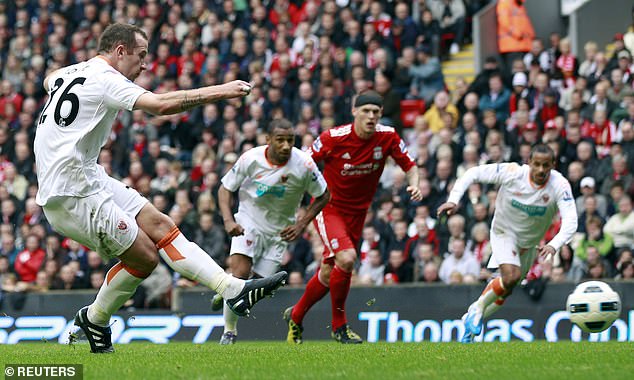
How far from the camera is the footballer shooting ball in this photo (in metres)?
12.1

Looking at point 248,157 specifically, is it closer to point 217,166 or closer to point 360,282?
point 360,282

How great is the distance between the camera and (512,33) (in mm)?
22031

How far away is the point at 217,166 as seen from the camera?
21.5m

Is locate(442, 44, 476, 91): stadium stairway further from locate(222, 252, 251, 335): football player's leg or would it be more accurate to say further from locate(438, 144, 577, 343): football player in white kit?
locate(222, 252, 251, 335): football player's leg

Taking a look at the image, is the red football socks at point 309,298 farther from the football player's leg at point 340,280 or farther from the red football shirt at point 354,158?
the red football shirt at point 354,158

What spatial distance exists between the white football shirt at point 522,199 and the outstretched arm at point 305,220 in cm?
154

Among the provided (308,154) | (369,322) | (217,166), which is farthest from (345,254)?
(217,166)

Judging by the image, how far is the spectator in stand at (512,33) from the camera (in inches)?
865

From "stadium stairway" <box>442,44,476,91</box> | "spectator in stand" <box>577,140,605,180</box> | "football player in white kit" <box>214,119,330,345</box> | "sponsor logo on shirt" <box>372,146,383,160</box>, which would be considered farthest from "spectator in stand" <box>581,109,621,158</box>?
"football player in white kit" <box>214,119,330,345</box>

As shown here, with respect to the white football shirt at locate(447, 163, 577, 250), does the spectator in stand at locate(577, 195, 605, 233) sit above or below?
below

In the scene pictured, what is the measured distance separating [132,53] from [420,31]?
538 inches

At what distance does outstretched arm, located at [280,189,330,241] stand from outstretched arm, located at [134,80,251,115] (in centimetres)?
405

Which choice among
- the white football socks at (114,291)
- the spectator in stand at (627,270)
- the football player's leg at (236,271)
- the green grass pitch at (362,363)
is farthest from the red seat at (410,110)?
the white football socks at (114,291)

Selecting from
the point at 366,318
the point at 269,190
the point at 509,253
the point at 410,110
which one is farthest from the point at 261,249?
the point at 410,110
